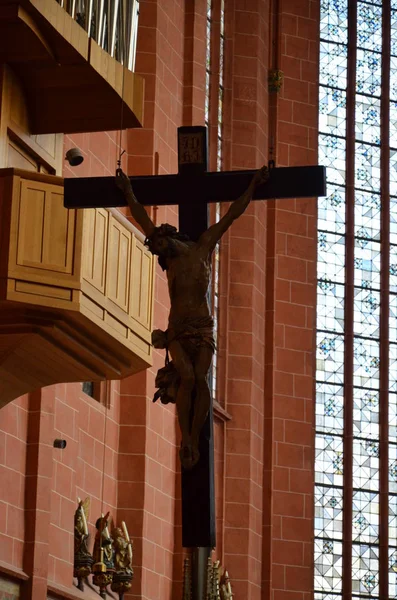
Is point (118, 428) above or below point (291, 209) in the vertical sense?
below

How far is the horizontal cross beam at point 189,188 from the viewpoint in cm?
1033

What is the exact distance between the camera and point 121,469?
882 inches

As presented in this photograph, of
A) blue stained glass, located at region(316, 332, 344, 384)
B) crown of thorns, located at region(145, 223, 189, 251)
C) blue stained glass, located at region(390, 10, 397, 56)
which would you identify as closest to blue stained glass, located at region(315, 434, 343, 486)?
blue stained glass, located at region(316, 332, 344, 384)

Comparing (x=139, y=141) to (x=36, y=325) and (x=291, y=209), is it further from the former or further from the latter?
A: (x=36, y=325)

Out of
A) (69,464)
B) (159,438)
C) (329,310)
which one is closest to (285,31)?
(329,310)

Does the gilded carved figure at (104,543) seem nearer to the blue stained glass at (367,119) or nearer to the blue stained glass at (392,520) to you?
the blue stained glass at (392,520)

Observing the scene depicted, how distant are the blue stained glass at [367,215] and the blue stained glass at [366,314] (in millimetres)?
1054

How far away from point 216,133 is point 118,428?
6.54 metres

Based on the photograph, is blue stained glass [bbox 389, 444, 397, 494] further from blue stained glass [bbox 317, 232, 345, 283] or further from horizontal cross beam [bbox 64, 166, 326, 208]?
horizontal cross beam [bbox 64, 166, 326, 208]

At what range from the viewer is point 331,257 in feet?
95.8

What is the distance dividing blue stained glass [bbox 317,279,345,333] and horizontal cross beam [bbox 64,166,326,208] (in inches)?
721

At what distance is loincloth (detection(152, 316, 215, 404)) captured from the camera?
9797mm

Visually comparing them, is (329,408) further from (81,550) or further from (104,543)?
(81,550)

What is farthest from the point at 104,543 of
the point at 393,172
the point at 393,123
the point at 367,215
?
the point at 393,123
